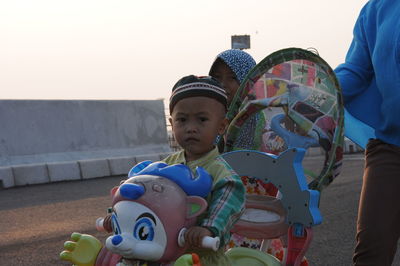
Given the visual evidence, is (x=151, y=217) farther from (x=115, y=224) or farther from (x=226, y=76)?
(x=226, y=76)

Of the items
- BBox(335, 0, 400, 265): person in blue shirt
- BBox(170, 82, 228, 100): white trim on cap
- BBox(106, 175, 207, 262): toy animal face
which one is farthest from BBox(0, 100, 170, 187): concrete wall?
BBox(106, 175, 207, 262): toy animal face

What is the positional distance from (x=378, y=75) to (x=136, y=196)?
139 centimetres

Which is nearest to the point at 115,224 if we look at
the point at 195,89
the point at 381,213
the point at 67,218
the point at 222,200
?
the point at 222,200

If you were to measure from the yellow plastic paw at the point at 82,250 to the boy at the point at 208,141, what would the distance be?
0.44 metres

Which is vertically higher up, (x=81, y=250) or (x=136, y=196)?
(x=136, y=196)

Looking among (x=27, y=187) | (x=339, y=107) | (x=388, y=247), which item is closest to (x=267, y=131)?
(x=339, y=107)

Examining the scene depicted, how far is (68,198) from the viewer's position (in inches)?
379

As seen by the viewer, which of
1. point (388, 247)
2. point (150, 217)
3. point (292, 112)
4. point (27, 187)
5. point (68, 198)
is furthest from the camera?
point (27, 187)

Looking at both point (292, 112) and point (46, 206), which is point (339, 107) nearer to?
point (292, 112)

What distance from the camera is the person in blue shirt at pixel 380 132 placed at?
3186 millimetres

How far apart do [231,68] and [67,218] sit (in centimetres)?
404

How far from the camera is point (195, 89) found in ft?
9.41

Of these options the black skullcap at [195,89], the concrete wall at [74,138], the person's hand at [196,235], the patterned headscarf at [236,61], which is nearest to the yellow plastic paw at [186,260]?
the person's hand at [196,235]

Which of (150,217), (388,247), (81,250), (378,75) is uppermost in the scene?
(378,75)
